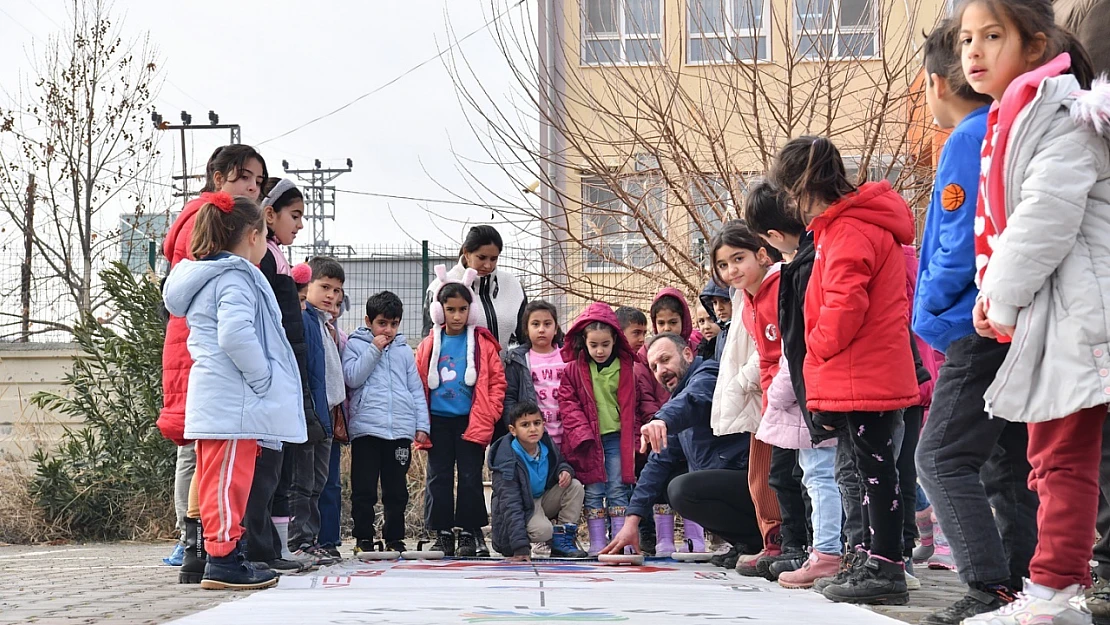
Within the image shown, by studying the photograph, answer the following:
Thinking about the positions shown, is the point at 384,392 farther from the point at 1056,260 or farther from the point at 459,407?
the point at 1056,260

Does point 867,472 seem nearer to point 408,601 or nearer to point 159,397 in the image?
point 408,601

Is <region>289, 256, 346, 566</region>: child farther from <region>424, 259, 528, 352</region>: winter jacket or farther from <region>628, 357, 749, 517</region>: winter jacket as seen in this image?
<region>628, 357, 749, 517</region>: winter jacket

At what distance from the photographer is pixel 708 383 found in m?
6.59

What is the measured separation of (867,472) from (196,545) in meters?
2.83

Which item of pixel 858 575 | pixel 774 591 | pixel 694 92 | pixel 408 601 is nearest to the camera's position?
pixel 408 601

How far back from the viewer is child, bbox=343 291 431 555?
7414 millimetres

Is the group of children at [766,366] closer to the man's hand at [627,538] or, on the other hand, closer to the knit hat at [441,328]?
the knit hat at [441,328]

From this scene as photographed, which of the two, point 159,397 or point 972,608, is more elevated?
point 159,397

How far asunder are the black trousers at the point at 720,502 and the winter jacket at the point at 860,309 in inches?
66.3

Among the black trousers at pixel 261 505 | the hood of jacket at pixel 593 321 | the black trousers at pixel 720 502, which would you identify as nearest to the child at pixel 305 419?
the black trousers at pixel 261 505

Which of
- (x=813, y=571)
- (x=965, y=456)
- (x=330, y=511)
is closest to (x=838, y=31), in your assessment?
(x=330, y=511)

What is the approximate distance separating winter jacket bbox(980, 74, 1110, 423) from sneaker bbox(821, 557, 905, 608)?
4.03 ft

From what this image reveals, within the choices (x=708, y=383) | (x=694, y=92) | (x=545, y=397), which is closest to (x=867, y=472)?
(x=708, y=383)

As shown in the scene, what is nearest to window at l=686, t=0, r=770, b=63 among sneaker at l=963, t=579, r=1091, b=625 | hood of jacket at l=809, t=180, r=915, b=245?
hood of jacket at l=809, t=180, r=915, b=245
